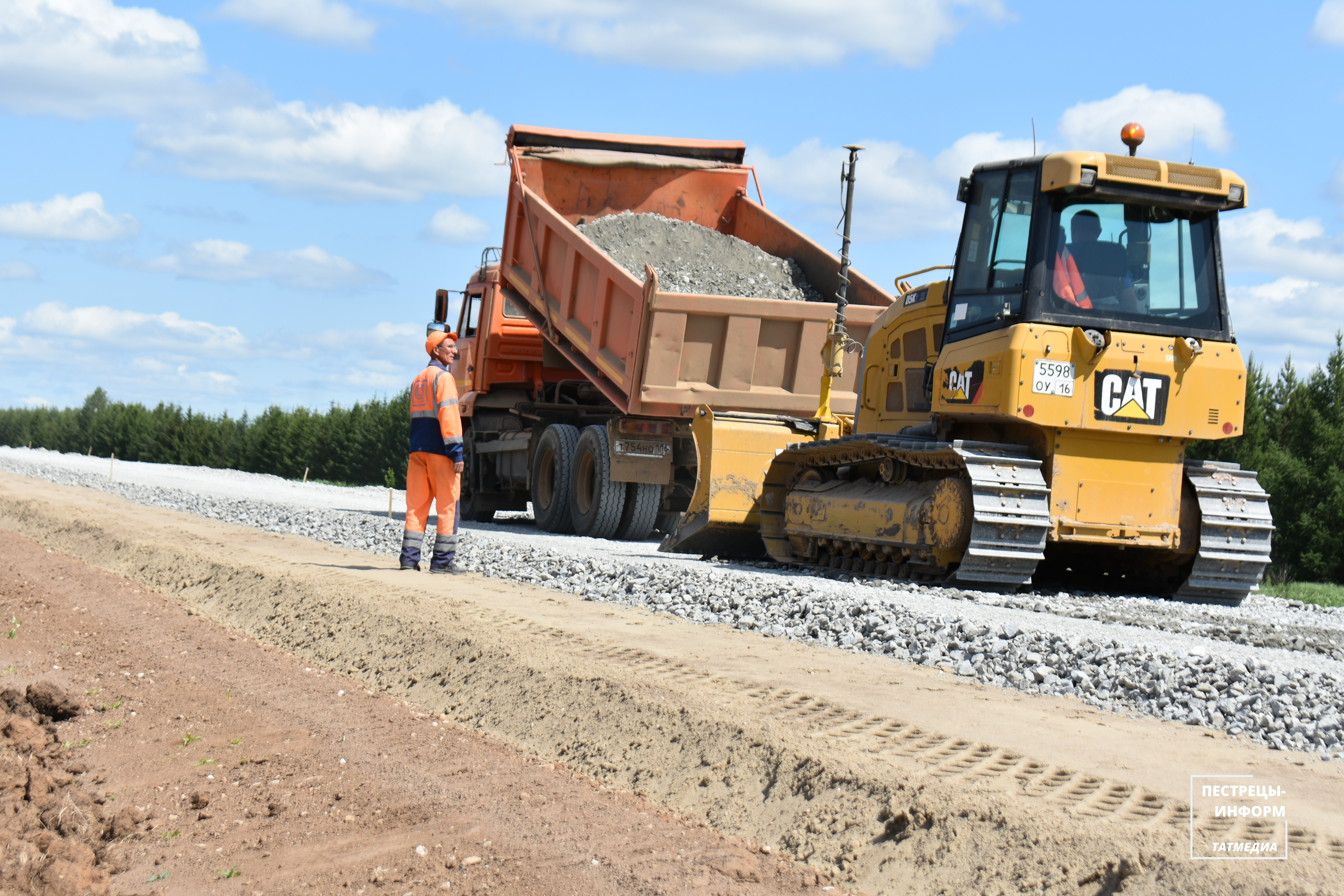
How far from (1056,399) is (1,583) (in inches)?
321

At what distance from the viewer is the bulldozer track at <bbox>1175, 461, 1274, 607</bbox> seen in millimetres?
8688

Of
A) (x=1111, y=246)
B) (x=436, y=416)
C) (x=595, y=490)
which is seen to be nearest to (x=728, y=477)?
(x=436, y=416)

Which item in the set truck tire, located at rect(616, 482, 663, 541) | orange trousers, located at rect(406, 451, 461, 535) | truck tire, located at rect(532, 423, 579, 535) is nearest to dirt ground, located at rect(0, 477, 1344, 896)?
orange trousers, located at rect(406, 451, 461, 535)

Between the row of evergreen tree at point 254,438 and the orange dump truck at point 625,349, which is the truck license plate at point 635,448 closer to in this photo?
the orange dump truck at point 625,349

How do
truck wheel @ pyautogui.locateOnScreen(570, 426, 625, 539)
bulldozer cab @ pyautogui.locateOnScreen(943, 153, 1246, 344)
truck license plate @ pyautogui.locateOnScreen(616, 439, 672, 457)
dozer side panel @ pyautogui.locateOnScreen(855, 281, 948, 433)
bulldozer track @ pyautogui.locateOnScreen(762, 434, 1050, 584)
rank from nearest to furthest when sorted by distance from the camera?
1. bulldozer track @ pyautogui.locateOnScreen(762, 434, 1050, 584)
2. bulldozer cab @ pyautogui.locateOnScreen(943, 153, 1246, 344)
3. dozer side panel @ pyautogui.locateOnScreen(855, 281, 948, 433)
4. truck license plate @ pyautogui.locateOnScreen(616, 439, 672, 457)
5. truck wheel @ pyautogui.locateOnScreen(570, 426, 625, 539)

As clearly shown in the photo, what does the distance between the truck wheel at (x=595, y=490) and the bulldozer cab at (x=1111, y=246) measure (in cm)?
602

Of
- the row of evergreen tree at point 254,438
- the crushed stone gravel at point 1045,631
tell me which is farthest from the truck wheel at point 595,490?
the row of evergreen tree at point 254,438

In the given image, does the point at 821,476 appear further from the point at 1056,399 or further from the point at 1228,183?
the point at 1228,183

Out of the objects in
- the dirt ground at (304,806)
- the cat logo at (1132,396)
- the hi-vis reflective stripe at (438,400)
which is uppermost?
the cat logo at (1132,396)

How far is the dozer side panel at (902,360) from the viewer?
1002 centimetres

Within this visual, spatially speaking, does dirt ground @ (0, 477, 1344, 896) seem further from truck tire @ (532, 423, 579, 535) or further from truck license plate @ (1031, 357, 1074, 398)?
truck tire @ (532, 423, 579, 535)

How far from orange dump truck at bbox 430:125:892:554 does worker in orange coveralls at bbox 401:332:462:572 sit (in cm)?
250

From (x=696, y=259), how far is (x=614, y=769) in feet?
31.1

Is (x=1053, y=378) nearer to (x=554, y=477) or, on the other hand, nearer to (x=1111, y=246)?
(x=1111, y=246)
